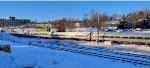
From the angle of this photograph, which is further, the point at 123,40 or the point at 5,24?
the point at 5,24

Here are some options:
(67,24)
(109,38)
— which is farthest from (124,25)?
(109,38)

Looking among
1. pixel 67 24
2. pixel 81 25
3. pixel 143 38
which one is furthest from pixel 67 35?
pixel 81 25

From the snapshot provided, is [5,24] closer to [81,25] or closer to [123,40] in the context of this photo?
[81,25]

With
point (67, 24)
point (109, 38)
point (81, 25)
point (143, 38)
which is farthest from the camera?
point (81, 25)

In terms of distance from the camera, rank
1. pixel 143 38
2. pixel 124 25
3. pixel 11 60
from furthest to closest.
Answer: pixel 124 25
pixel 143 38
pixel 11 60

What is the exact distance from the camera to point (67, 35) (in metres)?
74.8

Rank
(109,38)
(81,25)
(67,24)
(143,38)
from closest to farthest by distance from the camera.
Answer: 1. (143,38)
2. (109,38)
3. (67,24)
4. (81,25)

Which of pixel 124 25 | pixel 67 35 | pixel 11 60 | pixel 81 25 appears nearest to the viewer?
pixel 11 60

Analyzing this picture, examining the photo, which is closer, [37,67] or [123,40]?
[37,67]

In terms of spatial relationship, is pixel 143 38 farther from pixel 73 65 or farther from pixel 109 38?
pixel 73 65

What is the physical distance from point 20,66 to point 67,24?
91.8 meters

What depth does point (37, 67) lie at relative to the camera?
18.4 meters

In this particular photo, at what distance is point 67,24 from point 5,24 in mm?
53492

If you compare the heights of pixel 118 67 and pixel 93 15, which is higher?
pixel 93 15
